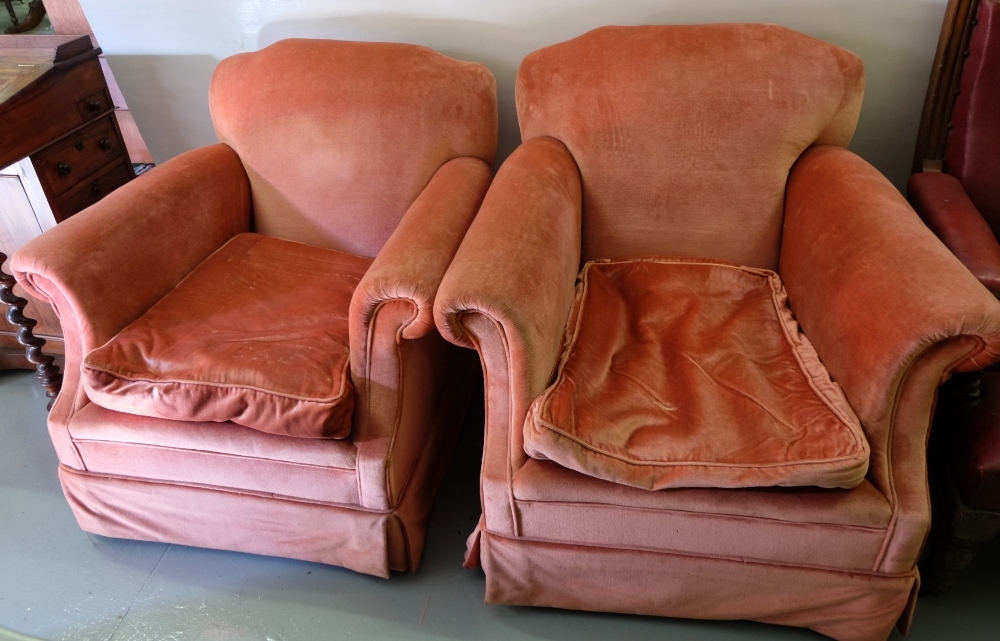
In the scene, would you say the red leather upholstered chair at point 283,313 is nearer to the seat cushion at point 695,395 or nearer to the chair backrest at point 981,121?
the seat cushion at point 695,395

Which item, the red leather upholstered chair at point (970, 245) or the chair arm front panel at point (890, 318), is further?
the red leather upholstered chair at point (970, 245)

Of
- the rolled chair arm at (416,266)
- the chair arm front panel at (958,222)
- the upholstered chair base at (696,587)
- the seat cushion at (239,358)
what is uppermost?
the rolled chair arm at (416,266)

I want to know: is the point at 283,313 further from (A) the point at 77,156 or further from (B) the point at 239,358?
(A) the point at 77,156

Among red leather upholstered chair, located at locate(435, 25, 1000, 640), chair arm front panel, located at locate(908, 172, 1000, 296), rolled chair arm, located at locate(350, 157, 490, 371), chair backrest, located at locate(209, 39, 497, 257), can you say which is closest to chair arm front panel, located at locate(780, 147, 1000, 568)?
red leather upholstered chair, located at locate(435, 25, 1000, 640)

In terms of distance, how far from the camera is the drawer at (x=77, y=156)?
1.74 m

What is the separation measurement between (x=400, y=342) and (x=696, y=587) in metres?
0.68

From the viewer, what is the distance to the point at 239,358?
128cm

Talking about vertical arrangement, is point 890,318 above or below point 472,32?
below

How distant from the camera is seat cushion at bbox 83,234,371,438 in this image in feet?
4.02

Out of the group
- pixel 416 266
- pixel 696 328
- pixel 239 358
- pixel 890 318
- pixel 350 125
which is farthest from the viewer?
pixel 350 125

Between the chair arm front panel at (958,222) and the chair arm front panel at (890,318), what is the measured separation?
11 centimetres

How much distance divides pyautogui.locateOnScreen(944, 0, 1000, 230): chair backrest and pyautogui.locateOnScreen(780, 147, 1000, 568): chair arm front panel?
1.07 ft

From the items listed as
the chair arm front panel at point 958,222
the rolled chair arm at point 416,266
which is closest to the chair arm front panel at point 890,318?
the chair arm front panel at point 958,222

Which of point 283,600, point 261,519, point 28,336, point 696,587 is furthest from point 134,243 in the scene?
point 696,587
